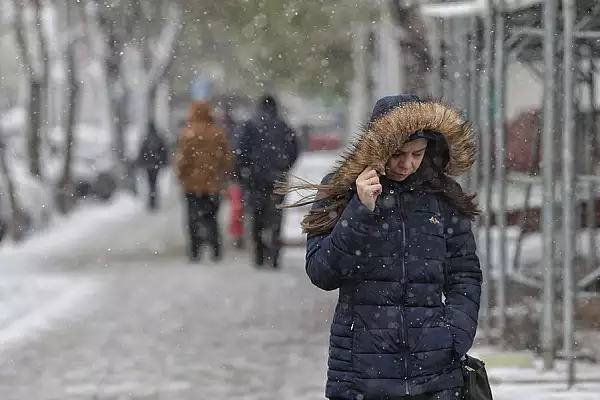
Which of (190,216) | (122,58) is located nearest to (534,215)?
(190,216)

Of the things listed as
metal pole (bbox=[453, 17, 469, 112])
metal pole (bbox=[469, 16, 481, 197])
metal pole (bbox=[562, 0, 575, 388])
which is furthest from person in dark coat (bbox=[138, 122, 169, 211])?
metal pole (bbox=[562, 0, 575, 388])

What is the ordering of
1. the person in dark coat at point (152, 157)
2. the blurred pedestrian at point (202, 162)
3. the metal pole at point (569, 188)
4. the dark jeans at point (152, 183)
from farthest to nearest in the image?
the person in dark coat at point (152, 157) < the dark jeans at point (152, 183) < the blurred pedestrian at point (202, 162) < the metal pole at point (569, 188)

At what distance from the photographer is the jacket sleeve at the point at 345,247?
4.32 meters

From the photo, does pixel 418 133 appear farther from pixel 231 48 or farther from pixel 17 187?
pixel 231 48

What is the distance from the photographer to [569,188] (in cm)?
811

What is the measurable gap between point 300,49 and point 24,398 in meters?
36.1

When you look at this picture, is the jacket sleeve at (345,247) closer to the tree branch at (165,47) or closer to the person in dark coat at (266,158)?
the person in dark coat at (266,158)

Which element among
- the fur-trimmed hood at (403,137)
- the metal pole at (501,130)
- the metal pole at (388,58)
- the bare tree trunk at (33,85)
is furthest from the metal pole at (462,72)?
the metal pole at (388,58)

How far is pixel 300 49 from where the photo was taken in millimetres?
43594

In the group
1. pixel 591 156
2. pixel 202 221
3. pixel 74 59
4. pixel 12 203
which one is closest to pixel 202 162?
pixel 202 221

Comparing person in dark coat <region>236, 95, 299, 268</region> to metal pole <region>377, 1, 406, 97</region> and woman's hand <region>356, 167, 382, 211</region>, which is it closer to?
woman's hand <region>356, 167, 382, 211</region>

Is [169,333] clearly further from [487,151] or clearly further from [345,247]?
[345,247]

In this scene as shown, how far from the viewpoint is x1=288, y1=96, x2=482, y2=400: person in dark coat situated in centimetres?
436

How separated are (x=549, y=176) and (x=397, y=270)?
4.19 metres
